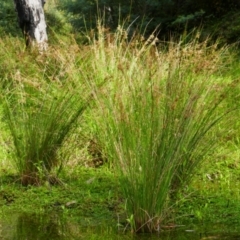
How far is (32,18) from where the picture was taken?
802 cm

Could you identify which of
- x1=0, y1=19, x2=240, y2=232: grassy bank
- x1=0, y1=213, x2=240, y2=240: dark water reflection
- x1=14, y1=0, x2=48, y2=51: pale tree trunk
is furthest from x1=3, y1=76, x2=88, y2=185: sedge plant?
x1=14, y1=0, x2=48, y2=51: pale tree trunk

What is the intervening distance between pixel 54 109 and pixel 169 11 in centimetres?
998

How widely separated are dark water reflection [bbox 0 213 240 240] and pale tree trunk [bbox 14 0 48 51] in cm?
511

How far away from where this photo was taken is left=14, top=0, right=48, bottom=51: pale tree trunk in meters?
7.92

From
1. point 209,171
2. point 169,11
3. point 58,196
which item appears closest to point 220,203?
point 209,171

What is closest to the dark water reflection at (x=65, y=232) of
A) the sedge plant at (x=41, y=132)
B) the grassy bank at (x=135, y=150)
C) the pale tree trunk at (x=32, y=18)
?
the grassy bank at (x=135, y=150)

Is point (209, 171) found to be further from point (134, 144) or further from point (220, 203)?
point (134, 144)

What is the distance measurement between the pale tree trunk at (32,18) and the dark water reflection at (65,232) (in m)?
5.11

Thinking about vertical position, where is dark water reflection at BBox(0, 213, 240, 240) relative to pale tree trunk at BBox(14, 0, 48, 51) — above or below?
above

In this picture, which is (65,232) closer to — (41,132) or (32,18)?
(41,132)

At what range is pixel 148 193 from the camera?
8.79ft

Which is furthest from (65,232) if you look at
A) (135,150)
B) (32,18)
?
(32,18)

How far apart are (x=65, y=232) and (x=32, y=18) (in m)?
5.61

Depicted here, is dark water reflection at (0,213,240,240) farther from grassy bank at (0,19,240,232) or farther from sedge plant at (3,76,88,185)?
sedge plant at (3,76,88,185)
